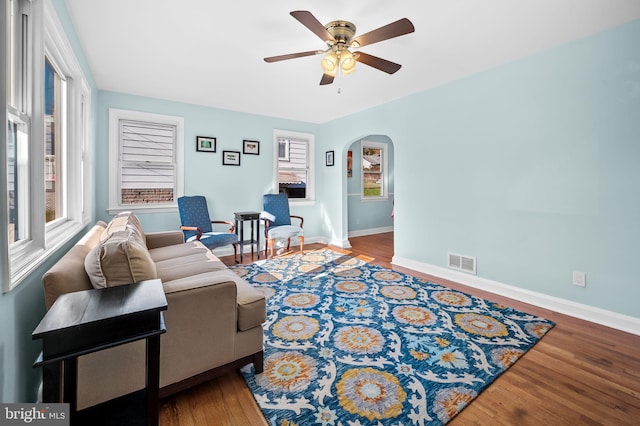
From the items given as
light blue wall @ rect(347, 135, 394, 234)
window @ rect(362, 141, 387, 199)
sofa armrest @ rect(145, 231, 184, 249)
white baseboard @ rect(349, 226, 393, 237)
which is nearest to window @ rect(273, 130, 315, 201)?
light blue wall @ rect(347, 135, 394, 234)

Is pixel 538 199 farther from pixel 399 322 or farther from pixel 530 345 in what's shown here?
pixel 399 322

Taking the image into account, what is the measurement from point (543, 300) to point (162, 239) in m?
4.19

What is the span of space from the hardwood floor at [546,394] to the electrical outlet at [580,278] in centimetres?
52

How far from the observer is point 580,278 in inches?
106

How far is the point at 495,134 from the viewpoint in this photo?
128 inches

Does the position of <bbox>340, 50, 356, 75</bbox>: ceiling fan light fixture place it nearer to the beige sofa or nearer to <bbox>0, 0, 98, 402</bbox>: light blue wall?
the beige sofa

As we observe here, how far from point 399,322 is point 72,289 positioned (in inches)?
90.3

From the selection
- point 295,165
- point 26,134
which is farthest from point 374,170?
point 26,134

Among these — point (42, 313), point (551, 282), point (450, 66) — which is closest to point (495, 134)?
point (450, 66)

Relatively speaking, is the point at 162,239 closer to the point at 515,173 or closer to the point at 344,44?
the point at 344,44

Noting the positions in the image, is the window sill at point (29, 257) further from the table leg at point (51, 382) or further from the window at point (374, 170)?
the window at point (374, 170)

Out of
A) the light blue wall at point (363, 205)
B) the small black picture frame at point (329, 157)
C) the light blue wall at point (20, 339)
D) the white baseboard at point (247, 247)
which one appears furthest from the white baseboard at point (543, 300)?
the light blue wall at point (20, 339)

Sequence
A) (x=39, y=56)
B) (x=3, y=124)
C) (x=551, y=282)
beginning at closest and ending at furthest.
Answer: (x=3, y=124)
(x=39, y=56)
(x=551, y=282)

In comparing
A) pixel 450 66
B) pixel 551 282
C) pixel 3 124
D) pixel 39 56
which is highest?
pixel 450 66
